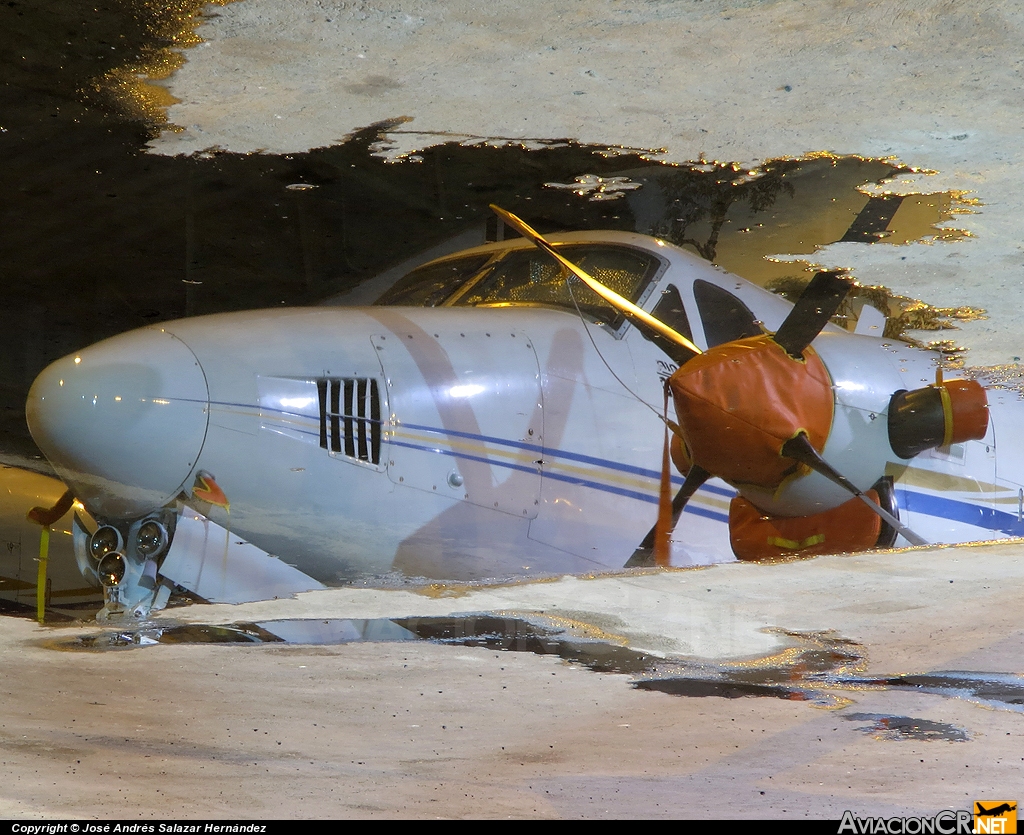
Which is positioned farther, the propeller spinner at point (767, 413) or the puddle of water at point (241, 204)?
the propeller spinner at point (767, 413)

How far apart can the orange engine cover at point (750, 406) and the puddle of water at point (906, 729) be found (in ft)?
1.68

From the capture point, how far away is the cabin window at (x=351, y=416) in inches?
60.6

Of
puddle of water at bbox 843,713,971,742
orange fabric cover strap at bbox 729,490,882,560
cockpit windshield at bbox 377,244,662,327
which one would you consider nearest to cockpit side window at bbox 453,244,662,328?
cockpit windshield at bbox 377,244,662,327

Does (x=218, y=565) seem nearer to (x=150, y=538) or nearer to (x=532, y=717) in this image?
(x=150, y=538)

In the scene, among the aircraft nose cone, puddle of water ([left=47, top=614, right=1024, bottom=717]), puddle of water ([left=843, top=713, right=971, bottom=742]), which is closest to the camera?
the aircraft nose cone

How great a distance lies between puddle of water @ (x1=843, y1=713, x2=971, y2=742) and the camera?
171 cm

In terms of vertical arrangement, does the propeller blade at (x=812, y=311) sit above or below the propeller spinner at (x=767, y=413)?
above

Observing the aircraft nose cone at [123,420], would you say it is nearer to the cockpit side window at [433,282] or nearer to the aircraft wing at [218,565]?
the aircraft wing at [218,565]

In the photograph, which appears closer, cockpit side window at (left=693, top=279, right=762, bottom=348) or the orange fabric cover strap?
cockpit side window at (left=693, top=279, right=762, bottom=348)

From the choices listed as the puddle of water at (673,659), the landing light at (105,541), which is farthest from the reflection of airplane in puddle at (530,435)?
the puddle of water at (673,659)

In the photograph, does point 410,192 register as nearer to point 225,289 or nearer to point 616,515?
point 225,289

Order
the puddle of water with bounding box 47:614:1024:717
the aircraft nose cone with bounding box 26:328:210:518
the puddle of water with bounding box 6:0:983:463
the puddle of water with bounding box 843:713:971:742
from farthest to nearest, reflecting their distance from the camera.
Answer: the puddle of water with bounding box 843:713:971:742 → the puddle of water with bounding box 47:614:1024:717 → the aircraft nose cone with bounding box 26:328:210:518 → the puddle of water with bounding box 6:0:983:463

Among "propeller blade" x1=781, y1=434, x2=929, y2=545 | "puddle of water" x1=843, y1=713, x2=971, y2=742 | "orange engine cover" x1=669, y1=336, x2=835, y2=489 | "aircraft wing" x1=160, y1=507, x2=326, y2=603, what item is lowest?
"puddle of water" x1=843, y1=713, x2=971, y2=742

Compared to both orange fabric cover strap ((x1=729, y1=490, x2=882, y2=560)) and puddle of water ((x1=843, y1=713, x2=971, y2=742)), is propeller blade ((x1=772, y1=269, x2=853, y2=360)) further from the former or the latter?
puddle of water ((x1=843, y1=713, x2=971, y2=742))
